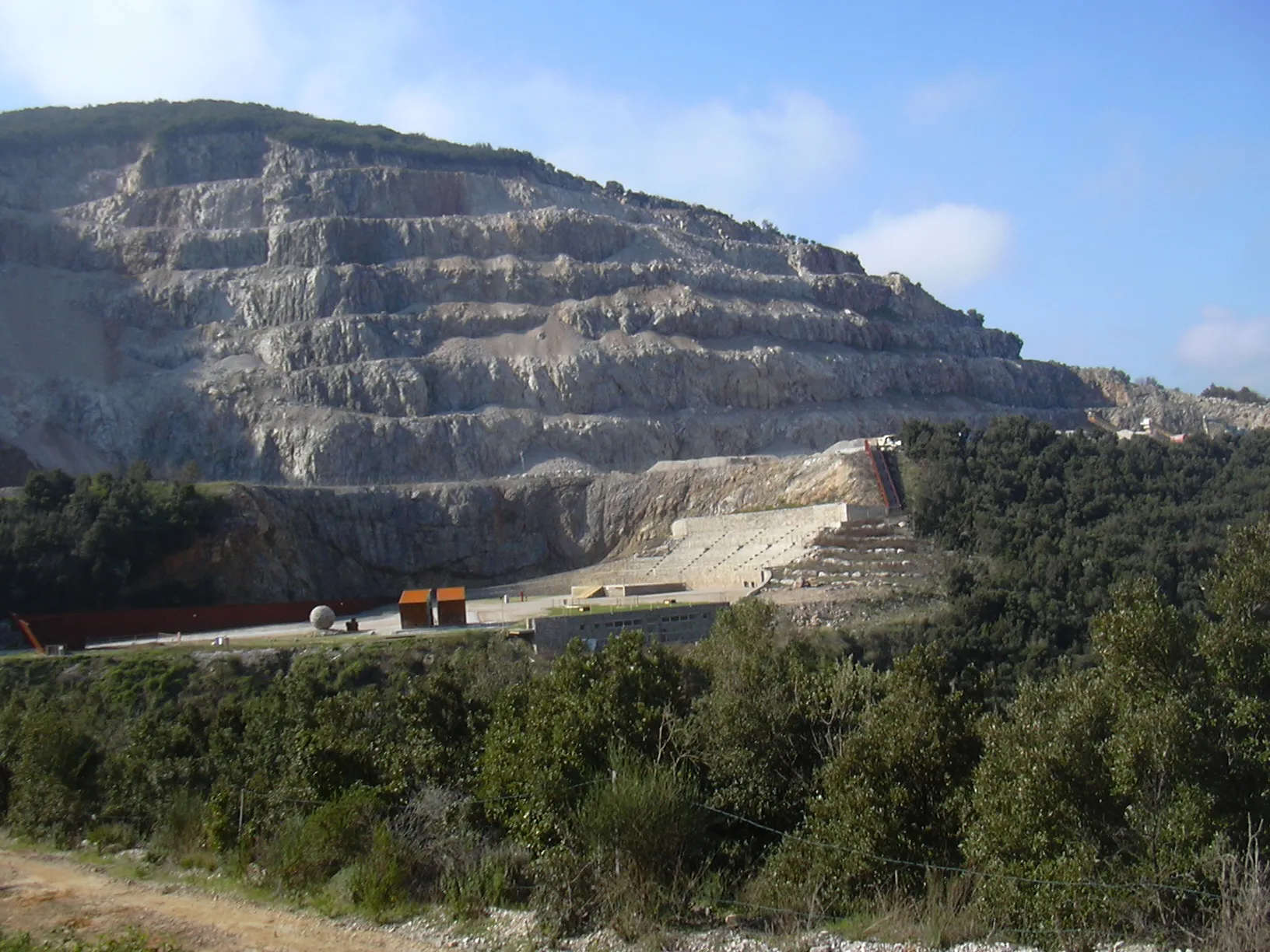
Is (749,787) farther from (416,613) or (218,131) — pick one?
(218,131)

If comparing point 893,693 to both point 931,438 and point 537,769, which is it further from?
point 931,438

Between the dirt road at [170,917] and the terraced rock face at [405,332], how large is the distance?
4320 centimetres

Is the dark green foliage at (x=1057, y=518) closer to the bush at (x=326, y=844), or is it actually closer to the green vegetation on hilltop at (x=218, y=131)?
the bush at (x=326, y=844)

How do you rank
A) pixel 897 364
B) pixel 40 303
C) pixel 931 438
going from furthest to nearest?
pixel 897 364
pixel 40 303
pixel 931 438

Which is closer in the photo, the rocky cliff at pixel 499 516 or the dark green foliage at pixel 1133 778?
the dark green foliage at pixel 1133 778

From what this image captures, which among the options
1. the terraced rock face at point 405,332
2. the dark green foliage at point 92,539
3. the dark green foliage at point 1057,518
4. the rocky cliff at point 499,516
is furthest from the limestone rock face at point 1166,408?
Answer: the dark green foliage at point 92,539

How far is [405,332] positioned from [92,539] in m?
27.6

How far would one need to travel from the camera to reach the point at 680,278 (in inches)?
2773

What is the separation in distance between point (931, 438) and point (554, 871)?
36.8 metres

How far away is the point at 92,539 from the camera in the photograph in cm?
3891

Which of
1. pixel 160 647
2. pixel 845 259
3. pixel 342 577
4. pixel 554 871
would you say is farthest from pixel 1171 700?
pixel 845 259

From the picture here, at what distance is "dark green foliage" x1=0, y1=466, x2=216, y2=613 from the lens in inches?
1500

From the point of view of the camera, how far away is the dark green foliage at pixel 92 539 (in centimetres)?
3809

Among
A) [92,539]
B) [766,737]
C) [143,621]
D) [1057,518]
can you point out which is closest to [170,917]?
[766,737]
